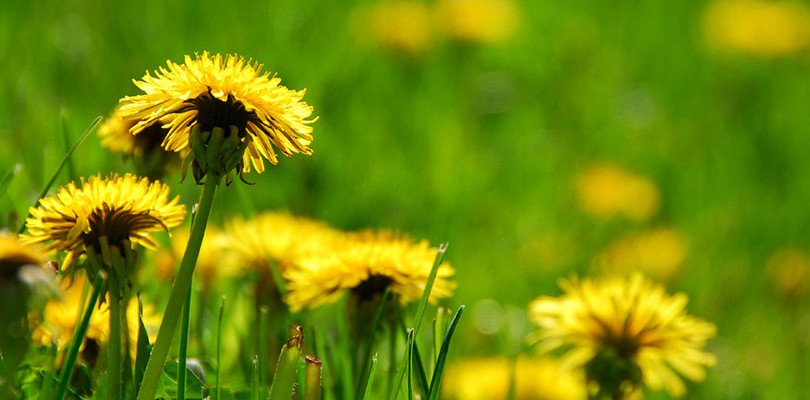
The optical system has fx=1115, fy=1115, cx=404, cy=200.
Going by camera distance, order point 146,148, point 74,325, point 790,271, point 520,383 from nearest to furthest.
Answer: point 74,325 → point 146,148 → point 520,383 → point 790,271

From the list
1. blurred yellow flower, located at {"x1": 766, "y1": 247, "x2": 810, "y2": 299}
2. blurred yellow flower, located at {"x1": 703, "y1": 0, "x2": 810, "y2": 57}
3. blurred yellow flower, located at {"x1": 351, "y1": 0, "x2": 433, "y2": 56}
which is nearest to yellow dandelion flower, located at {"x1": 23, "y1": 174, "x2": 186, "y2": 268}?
blurred yellow flower, located at {"x1": 766, "y1": 247, "x2": 810, "y2": 299}

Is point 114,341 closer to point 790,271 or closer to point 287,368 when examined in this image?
point 287,368

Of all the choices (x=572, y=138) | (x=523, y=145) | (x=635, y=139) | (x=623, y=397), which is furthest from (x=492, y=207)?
(x=623, y=397)

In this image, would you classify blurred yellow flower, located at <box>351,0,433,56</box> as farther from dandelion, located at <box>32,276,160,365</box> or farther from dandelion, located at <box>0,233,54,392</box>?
dandelion, located at <box>0,233,54,392</box>

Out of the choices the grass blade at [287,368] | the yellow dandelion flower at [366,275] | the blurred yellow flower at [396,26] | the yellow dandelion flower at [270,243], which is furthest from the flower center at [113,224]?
the blurred yellow flower at [396,26]

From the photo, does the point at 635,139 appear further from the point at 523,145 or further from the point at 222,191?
the point at 222,191

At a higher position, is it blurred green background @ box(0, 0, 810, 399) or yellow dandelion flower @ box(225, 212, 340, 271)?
blurred green background @ box(0, 0, 810, 399)

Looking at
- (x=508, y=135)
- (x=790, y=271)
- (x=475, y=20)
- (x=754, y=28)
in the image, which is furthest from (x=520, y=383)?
(x=754, y=28)
